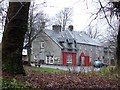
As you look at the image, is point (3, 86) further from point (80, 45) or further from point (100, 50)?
point (100, 50)

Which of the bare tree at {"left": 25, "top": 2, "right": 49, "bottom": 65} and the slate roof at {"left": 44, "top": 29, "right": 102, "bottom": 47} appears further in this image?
the slate roof at {"left": 44, "top": 29, "right": 102, "bottom": 47}

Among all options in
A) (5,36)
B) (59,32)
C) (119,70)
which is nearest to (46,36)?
(59,32)

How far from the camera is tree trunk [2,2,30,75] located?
25.0 feet

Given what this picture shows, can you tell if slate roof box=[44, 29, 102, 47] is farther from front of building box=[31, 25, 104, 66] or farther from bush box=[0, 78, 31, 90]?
bush box=[0, 78, 31, 90]

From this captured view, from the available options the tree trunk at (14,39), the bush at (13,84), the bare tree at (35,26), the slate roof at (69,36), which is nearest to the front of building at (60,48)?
the slate roof at (69,36)

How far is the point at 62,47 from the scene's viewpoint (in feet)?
147

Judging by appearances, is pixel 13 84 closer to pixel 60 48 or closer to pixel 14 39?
pixel 14 39

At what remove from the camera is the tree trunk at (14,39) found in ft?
25.0

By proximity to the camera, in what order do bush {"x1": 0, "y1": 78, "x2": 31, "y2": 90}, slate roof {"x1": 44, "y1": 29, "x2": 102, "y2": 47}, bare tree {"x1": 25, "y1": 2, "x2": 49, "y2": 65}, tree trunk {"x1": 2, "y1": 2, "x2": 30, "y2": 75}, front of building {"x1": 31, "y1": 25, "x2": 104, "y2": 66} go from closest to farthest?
bush {"x1": 0, "y1": 78, "x2": 31, "y2": 90}
tree trunk {"x1": 2, "y1": 2, "x2": 30, "y2": 75}
bare tree {"x1": 25, "y1": 2, "x2": 49, "y2": 65}
front of building {"x1": 31, "y1": 25, "x2": 104, "y2": 66}
slate roof {"x1": 44, "y1": 29, "x2": 102, "y2": 47}

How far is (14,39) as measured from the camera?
25.6 ft

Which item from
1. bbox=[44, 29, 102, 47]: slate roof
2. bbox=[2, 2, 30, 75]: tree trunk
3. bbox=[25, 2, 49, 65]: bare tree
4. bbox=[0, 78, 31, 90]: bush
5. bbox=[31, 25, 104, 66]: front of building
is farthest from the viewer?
bbox=[44, 29, 102, 47]: slate roof

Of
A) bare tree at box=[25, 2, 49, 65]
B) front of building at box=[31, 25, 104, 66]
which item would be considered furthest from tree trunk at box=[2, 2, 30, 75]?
front of building at box=[31, 25, 104, 66]

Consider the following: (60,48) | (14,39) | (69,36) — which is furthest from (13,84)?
(69,36)

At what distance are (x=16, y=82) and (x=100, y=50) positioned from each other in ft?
148
